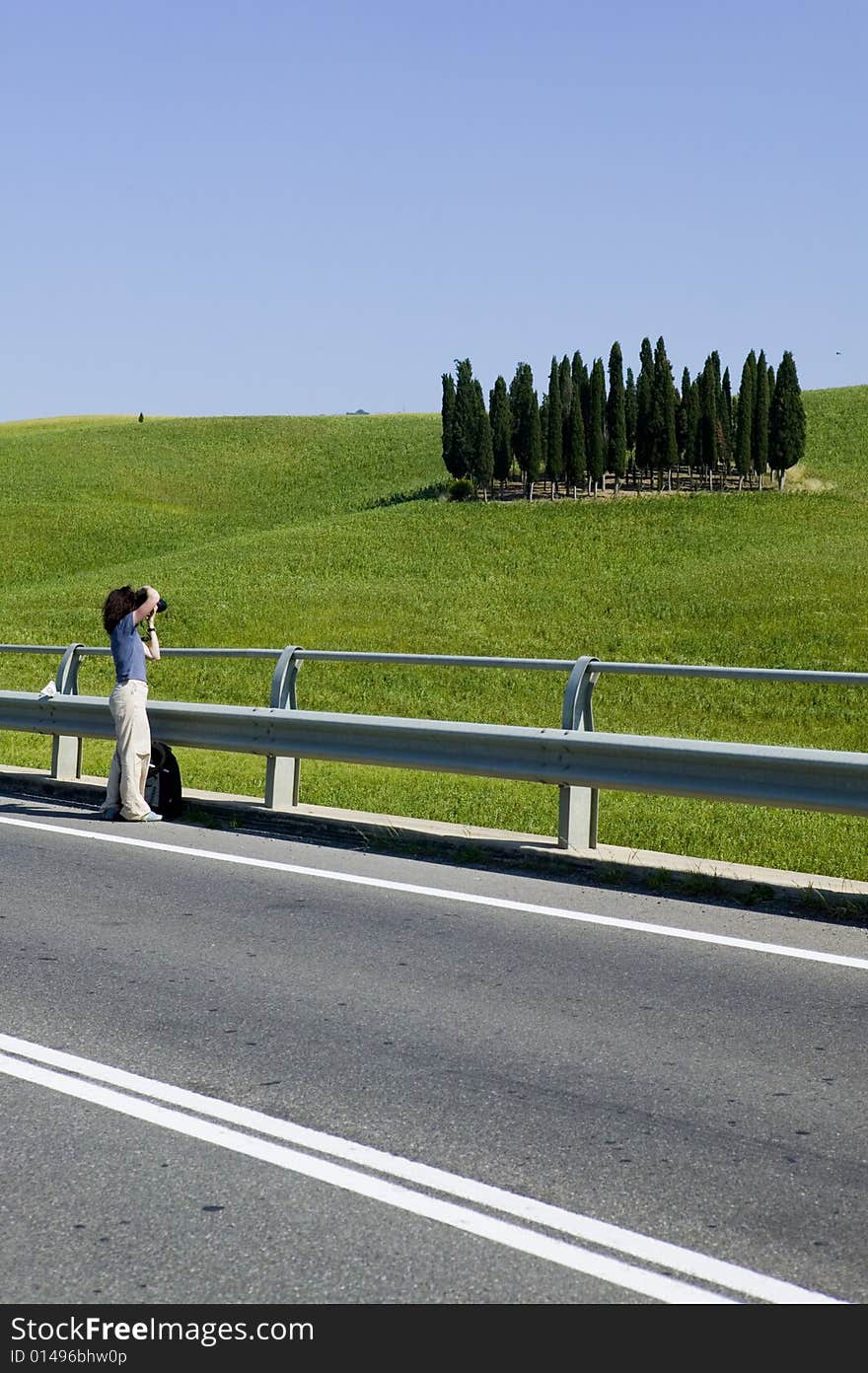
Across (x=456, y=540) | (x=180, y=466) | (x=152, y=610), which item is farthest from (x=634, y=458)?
(x=152, y=610)

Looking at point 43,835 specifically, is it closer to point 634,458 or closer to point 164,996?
point 164,996

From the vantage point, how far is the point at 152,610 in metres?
12.1

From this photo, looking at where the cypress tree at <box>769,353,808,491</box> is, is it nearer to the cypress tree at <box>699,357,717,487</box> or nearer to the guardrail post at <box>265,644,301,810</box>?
the cypress tree at <box>699,357,717,487</box>

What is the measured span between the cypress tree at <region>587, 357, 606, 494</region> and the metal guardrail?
64822 mm

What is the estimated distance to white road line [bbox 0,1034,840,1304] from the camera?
384 cm

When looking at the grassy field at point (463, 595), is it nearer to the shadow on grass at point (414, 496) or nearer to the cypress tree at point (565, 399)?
the shadow on grass at point (414, 496)

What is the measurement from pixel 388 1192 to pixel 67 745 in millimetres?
10049

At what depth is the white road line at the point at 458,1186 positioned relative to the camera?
3.84 meters

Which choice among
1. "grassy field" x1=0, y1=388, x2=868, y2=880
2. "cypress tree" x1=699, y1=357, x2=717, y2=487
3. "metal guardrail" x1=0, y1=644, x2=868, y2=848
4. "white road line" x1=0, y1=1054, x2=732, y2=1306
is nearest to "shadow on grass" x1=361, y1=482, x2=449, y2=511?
"grassy field" x1=0, y1=388, x2=868, y2=880

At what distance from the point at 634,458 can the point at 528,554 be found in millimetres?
18811

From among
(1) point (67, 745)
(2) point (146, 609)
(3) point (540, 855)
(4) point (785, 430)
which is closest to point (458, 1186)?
(3) point (540, 855)

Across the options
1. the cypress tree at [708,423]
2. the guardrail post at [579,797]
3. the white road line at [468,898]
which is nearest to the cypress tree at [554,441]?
the cypress tree at [708,423]

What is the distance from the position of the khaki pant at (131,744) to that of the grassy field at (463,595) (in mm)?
2614

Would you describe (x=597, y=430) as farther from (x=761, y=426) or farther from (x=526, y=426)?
(x=761, y=426)
